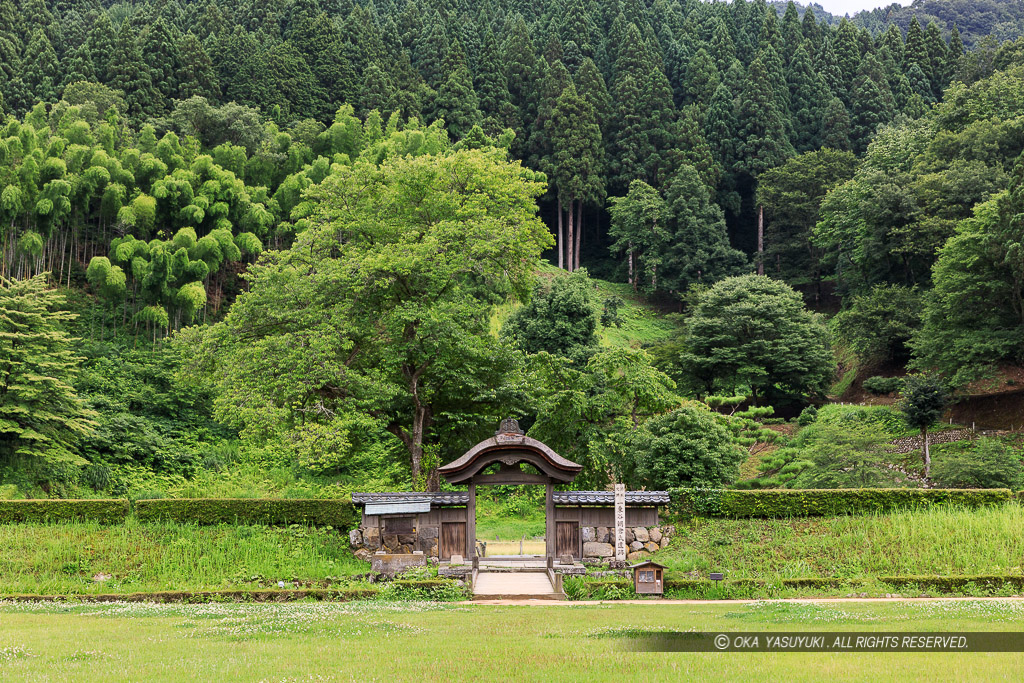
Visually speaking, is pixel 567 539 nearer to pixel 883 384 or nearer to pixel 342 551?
pixel 342 551


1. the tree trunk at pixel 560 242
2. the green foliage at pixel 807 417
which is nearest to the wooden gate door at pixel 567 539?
the green foliage at pixel 807 417

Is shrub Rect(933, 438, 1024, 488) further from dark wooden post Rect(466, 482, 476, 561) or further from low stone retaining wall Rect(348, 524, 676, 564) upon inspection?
dark wooden post Rect(466, 482, 476, 561)

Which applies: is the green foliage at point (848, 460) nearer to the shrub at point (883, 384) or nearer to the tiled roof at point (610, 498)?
the tiled roof at point (610, 498)

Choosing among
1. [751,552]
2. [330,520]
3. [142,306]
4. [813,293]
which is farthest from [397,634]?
[813,293]

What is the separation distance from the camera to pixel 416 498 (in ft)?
58.0

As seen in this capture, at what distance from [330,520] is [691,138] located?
151 ft

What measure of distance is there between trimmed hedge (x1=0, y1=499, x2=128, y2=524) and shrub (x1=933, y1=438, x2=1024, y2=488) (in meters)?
21.7

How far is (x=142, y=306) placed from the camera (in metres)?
36.1

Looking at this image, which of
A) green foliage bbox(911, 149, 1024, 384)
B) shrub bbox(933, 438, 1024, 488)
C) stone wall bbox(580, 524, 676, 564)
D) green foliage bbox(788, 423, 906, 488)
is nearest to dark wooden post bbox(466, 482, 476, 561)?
stone wall bbox(580, 524, 676, 564)

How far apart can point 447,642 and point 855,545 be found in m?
10.4

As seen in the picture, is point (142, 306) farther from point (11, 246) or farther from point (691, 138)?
point (691, 138)

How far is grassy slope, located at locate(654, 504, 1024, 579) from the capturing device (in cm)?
1597

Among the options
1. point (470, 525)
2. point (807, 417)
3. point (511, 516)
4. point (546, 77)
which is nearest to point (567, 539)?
point (470, 525)

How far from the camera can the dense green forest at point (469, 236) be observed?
73.8ft
